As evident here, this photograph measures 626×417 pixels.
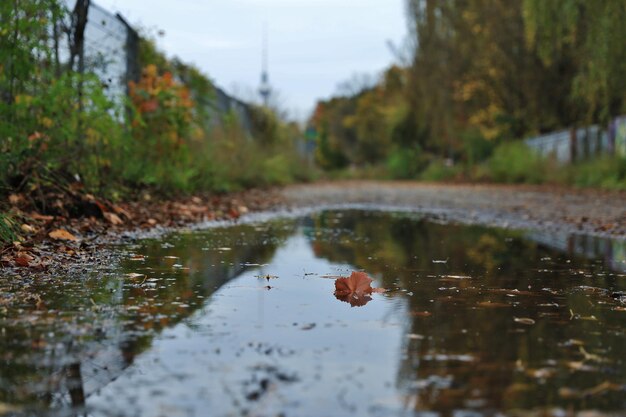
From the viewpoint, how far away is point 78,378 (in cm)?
218

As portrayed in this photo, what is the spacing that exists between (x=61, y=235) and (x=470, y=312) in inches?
121

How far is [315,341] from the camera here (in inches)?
105

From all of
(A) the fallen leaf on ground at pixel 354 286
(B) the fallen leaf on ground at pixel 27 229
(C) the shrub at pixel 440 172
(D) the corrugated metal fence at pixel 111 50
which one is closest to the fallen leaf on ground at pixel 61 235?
(B) the fallen leaf on ground at pixel 27 229

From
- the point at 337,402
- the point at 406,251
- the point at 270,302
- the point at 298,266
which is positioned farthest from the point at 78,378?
the point at 406,251

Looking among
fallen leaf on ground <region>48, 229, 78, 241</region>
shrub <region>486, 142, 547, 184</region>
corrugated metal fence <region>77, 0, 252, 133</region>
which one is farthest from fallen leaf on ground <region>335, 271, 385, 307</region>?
shrub <region>486, 142, 547, 184</region>

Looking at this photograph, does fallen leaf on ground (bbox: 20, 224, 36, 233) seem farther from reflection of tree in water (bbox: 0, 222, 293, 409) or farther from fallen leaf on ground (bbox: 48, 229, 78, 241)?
reflection of tree in water (bbox: 0, 222, 293, 409)

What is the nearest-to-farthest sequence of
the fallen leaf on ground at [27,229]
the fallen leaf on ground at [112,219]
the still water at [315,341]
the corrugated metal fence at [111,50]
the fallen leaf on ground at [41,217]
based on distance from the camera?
the still water at [315,341]
the fallen leaf on ground at [27,229]
the fallen leaf on ground at [41,217]
the fallen leaf on ground at [112,219]
the corrugated metal fence at [111,50]

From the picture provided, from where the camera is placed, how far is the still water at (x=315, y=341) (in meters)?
2.02

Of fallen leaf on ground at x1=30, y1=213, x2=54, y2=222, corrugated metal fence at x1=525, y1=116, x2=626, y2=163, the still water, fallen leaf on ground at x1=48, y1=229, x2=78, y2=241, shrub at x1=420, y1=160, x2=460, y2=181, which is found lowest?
the still water

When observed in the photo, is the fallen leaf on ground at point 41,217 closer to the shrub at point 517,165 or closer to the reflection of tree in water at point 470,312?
the reflection of tree in water at point 470,312

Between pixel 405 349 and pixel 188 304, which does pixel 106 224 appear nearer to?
pixel 188 304

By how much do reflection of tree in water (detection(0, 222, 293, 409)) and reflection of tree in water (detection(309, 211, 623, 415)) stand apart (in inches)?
33.3

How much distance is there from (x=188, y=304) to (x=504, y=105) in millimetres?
28443

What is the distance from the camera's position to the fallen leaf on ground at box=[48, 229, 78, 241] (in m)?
5.23
